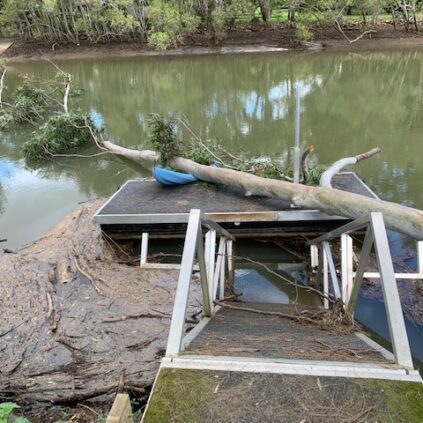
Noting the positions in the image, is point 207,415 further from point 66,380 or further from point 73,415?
point 66,380

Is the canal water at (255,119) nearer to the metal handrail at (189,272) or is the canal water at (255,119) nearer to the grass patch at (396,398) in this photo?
the metal handrail at (189,272)

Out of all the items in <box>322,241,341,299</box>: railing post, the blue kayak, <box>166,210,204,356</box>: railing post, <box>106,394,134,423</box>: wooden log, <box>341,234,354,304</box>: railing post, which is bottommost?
the blue kayak

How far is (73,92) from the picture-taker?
18.4 meters

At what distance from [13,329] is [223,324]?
2765 millimetres

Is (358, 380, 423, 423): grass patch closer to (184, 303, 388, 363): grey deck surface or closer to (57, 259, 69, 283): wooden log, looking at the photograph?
(184, 303, 388, 363): grey deck surface

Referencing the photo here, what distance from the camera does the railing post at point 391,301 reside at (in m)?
2.00

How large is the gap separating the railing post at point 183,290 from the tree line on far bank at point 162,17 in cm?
2828

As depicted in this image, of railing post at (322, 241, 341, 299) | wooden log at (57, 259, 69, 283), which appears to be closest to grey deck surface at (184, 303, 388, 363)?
railing post at (322, 241, 341, 299)

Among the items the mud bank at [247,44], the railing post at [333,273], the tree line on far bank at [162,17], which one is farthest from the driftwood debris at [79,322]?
A: the mud bank at [247,44]

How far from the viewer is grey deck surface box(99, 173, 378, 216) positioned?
21.8ft

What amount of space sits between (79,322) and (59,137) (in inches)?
334

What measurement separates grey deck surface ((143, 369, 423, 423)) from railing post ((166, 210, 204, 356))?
20 cm

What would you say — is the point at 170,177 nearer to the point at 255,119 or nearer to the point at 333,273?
the point at 333,273

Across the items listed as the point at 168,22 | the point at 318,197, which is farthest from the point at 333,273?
the point at 168,22
